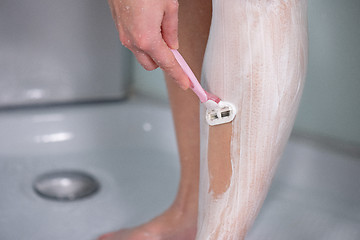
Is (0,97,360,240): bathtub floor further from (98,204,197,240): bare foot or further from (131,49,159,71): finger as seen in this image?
(131,49,159,71): finger

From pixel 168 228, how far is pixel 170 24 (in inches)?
13.2

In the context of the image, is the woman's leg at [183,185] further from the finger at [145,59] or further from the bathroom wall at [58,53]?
the bathroom wall at [58,53]

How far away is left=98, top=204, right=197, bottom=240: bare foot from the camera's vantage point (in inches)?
24.0

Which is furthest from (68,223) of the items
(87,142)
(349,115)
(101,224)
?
(349,115)

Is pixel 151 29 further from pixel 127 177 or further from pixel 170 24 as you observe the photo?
pixel 127 177

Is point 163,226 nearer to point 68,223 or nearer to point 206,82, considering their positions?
point 68,223

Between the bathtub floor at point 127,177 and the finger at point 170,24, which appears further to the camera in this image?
the bathtub floor at point 127,177

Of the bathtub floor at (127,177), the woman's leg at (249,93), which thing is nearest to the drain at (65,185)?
the bathtub floor at (127,177)

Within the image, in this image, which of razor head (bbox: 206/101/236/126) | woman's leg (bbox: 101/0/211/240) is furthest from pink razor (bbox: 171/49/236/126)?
woman's leg (bbox: 101/0/211/240)

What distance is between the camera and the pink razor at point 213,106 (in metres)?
0.39

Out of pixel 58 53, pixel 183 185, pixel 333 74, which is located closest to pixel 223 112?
pixel 183 185

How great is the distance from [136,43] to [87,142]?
589 mm

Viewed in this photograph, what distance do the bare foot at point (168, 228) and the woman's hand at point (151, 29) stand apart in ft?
0.90

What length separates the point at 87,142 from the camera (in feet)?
3.06
